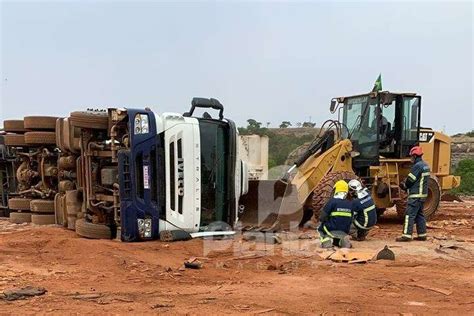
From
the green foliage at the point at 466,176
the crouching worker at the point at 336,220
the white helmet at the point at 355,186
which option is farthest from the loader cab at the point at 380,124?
the green foliage at the point at 466,176

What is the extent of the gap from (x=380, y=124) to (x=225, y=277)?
6596mm

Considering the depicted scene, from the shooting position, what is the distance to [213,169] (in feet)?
26.6

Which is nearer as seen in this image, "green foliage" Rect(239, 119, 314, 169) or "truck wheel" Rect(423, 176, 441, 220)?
"truck wheel" Rect(423, 176, 441, 220)

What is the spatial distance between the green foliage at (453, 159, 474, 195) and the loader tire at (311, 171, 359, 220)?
15743mm

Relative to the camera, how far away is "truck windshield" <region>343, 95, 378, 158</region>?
11.3 m

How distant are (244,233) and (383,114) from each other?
177 inches

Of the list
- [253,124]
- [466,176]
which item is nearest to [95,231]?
[466,176]

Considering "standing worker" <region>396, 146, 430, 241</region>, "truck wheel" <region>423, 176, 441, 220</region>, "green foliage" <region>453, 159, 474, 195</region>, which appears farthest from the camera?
"green foliage" <region>453, 159, 474, 195</region>

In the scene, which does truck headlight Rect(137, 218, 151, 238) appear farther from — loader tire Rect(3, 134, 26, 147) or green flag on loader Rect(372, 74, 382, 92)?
green flag on loader Rect(372, 74, 382, 92)

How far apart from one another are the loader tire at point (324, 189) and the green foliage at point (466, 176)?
15743 mm

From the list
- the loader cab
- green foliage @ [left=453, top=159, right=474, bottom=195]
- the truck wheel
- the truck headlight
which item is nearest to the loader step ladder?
the loader cab

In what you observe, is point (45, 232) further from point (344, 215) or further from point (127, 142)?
point (344, 215)

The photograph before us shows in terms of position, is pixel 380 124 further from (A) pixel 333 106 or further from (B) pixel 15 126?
(B) pixel 15 126

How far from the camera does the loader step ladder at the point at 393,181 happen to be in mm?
11406
